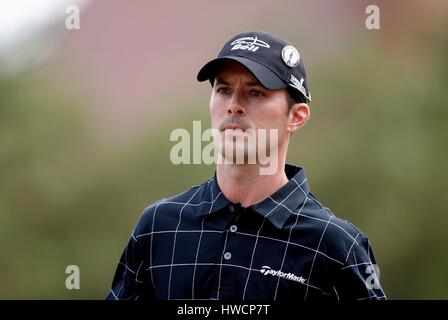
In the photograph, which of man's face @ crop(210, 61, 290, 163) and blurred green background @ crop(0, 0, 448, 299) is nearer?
man's face @ crop(210, 61, 290, 163)

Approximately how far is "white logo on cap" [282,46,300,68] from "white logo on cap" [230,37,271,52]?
0.20ft

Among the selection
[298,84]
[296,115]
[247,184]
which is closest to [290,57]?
[298,84]

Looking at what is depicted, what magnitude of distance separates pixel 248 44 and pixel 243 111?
26 centimetres

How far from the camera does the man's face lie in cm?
256

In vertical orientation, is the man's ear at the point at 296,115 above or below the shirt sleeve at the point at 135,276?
above

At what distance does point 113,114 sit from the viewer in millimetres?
10578

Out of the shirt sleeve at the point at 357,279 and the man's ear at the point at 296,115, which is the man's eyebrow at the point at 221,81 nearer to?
the man's ear at the point at 296,115

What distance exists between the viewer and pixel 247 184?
266 cm

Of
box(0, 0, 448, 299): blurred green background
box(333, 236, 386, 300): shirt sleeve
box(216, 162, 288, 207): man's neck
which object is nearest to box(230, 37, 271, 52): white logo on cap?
box(216, 162, 288, 207): man's neck

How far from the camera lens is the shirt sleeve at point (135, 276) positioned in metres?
2.70

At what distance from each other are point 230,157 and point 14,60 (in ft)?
26.2

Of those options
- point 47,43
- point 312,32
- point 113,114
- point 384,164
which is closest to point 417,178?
point 384,164

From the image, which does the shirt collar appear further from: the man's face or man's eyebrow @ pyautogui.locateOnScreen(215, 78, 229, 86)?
man's eyebrow @ pyautogui.locateOnScreen(215, 78, 229, 86)

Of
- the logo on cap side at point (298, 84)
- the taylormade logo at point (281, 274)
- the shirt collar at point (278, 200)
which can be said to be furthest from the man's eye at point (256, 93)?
the taylormade logo at point (281, 274)
